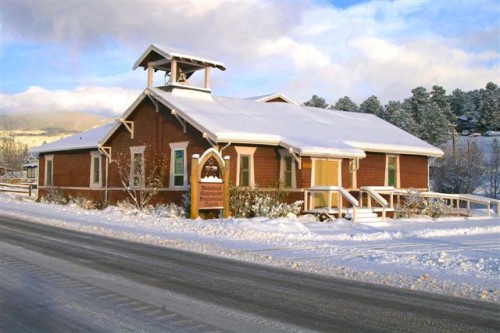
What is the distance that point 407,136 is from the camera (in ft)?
108

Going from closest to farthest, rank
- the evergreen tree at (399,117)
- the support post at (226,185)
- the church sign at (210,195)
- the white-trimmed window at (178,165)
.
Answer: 1. the church sign at (210,195)
2. the support post at (226,185)
3. the white-trimmed window at (178,165)
4. the evergreen tree at (399,117)

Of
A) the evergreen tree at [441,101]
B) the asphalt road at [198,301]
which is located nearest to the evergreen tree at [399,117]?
the evergreen tree at [441,101]

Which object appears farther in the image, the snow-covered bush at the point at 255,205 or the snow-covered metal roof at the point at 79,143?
the snow-covered metal roof at the point at 79,143

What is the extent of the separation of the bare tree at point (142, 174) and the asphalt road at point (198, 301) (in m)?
13.4

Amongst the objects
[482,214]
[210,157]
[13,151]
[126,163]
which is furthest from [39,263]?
[13,151]

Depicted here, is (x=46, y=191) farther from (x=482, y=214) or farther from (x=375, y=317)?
(x=375, y=317)

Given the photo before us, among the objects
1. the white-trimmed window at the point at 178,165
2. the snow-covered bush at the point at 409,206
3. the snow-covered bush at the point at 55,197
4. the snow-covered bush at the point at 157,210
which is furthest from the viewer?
the snow-covered bush at the point at 55,197

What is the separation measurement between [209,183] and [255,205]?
7.10 ft

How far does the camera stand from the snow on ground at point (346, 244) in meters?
10.9

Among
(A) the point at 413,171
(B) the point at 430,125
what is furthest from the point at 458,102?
(A) the point at 413,171

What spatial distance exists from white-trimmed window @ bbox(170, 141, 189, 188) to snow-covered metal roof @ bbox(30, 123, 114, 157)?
6.26 meters

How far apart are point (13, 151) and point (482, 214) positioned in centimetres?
13046

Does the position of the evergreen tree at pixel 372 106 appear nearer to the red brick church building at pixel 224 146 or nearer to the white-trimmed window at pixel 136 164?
the red brick church building at pixel 224 146

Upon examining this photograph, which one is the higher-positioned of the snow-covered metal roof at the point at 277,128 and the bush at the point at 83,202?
the snow-covered metal roof at the point at 277,128
